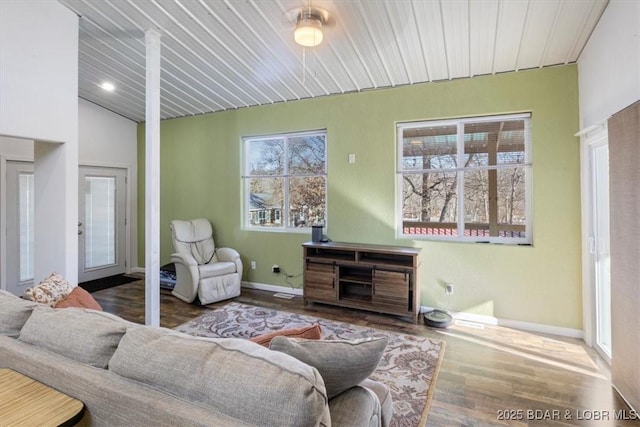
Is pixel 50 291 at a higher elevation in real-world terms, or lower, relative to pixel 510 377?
higher

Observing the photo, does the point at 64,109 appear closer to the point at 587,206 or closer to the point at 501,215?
the point at 501,215

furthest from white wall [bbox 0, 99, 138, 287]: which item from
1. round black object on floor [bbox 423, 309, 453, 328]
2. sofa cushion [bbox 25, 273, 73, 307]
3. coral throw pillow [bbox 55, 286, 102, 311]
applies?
round black object on floor [bbox 423, 309, 453, 328]

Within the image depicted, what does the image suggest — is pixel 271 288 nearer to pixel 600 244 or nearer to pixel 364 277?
pixel 364 277

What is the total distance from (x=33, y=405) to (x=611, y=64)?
3953mm

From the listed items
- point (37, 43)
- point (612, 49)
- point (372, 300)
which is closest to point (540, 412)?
point (372, 300)

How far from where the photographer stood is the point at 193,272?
423cm

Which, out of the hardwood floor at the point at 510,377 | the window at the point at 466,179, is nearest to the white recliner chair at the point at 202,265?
the hardwood floor at the point at 510,377

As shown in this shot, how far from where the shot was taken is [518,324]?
3543 millimetres

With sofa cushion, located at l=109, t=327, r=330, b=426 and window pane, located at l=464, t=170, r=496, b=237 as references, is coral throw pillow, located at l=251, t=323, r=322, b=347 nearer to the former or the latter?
sofa cushion, located at l=109, t=327, r=330, b=426

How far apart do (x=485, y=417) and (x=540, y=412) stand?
0.39 m

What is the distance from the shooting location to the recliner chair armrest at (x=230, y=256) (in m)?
4.73

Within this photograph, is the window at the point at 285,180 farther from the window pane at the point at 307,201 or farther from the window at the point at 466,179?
the window at the point at 466,179

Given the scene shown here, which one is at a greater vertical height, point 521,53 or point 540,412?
point 521,53

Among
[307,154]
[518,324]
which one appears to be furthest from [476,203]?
[307,154]
